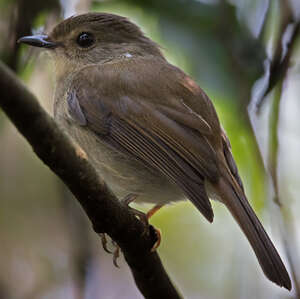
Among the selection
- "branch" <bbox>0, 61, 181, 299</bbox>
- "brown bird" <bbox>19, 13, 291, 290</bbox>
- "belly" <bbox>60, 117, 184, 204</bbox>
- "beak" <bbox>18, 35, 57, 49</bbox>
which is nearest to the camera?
"branch" <bbox>0, 61, 181, 299</bbox>

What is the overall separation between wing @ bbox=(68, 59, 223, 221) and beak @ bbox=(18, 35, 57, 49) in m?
0.46

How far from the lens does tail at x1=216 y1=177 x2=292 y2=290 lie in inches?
126

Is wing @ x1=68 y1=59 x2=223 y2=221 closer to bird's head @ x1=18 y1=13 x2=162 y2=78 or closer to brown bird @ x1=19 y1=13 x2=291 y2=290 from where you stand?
brown bird @ x1=19 y1=13 x2=291 y2=290

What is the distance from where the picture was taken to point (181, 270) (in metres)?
5.91

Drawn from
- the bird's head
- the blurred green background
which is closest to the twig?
the blurred green background

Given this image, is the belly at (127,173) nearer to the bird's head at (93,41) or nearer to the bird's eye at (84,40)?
the bird's head at (93,41)

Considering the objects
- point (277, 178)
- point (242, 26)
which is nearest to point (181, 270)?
point (277, 178)

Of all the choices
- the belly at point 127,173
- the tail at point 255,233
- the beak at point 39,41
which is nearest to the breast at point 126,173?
the belly at point 127,173

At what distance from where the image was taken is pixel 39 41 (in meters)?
4.51

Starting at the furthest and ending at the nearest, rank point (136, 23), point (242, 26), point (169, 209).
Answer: point (169, 209) → point (136, 23) → point (242, 26)

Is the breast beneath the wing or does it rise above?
beneath

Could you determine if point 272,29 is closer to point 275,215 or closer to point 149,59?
point 149,59

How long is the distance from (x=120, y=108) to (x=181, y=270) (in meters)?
2.48

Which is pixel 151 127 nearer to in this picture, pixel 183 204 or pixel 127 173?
pixel 127 173
